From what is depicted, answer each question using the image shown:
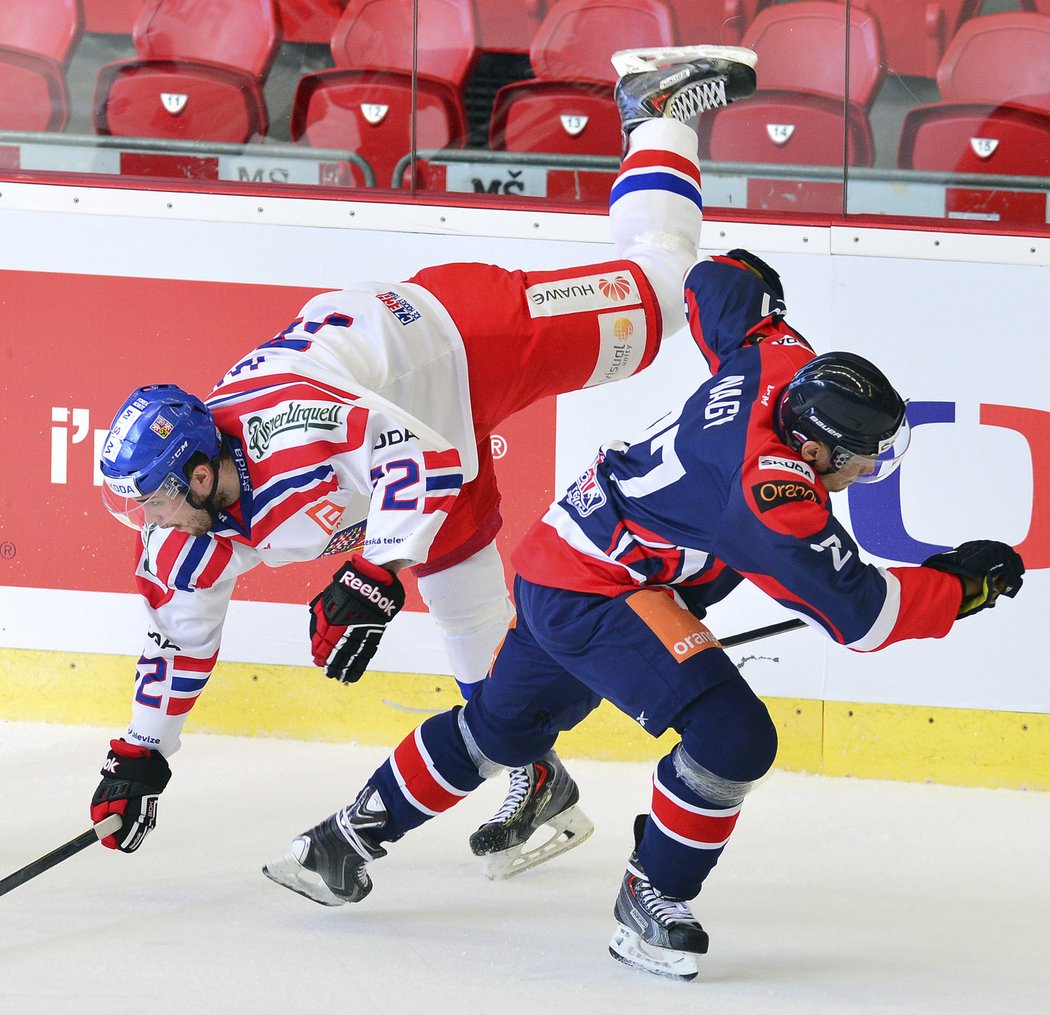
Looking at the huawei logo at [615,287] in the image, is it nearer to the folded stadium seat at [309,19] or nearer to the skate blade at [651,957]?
the skate blade at [651,957]

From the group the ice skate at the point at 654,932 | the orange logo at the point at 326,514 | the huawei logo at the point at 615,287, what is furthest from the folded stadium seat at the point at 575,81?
the ice skate at the point at 654,932

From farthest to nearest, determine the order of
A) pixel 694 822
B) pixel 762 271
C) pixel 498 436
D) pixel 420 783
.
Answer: pixel 498 436, pixel 762 271, pixel 420 783, pixel 694 822

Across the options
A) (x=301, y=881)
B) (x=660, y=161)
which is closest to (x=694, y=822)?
(x=301, y=881)

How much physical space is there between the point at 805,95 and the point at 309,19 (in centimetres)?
136

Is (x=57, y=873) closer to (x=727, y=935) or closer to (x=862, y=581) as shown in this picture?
(x=727, y=935)

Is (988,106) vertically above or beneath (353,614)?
above

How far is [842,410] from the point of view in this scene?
2.04m

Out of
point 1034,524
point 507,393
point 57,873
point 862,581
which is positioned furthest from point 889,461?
point 57,873

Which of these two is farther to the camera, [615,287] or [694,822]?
[615,287]

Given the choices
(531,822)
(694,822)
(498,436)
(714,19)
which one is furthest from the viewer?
(714,19)

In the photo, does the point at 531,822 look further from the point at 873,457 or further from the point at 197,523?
the point at 873,457

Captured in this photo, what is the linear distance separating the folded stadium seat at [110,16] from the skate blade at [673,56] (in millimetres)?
1488

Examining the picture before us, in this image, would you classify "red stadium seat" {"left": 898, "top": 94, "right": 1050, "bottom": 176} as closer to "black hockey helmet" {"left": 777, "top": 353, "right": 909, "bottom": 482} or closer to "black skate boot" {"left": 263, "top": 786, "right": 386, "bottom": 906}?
"black hockey helmet" {"left": 777, "top": 353, "right": 909, "bottom": 482}

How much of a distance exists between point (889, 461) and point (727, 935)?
0.91m
